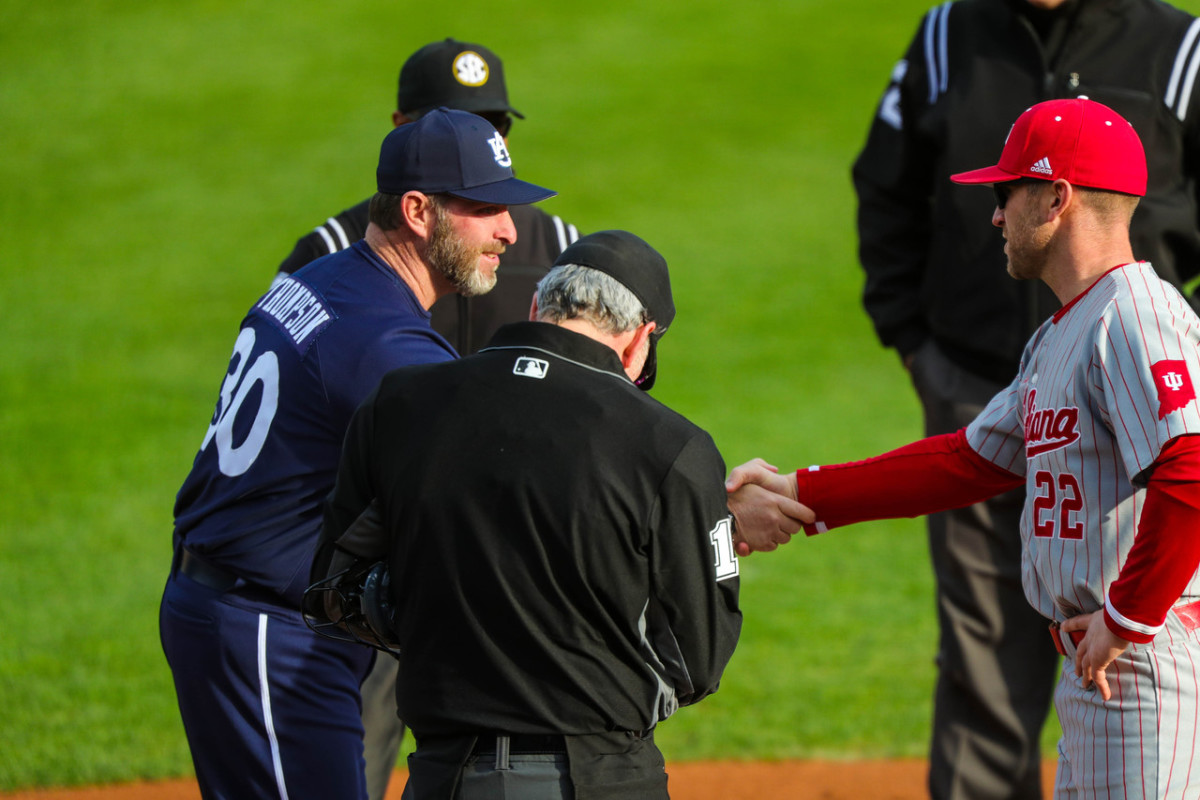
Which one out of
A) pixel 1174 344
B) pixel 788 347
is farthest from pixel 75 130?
pixel 1174 344

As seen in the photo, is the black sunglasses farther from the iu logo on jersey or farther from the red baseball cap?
the iu logo on jersey

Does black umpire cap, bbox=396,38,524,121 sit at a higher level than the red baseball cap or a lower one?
higher

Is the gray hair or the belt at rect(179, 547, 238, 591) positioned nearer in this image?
the gray hair

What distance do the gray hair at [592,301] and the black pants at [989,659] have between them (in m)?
2.29

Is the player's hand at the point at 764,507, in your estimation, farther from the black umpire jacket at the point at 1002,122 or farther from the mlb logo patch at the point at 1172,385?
the black umpire jacket at the point at 1002,122

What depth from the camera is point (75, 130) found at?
68.3 feet

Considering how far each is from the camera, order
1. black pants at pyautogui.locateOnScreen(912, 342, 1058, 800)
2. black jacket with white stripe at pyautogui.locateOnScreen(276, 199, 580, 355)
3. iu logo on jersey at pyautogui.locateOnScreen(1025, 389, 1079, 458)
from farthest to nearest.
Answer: black pants at pyautogui.locateOnScreen(912, 342, 1058, 800)
black jacket with white stripe at pyautogui.locateOnScreen(276, 199, 580, 355)
iu logo on jersey at pyautogui.locateOnScreen(1025, 389, 1079, 458)

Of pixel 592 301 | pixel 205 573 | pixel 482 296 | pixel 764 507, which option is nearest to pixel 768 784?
pixel 764 507

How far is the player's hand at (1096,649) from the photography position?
2.81 metres

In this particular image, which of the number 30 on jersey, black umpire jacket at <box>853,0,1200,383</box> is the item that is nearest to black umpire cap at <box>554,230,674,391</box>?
the number 30 on jersey

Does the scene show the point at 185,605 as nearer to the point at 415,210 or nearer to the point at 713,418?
the point at 415,210

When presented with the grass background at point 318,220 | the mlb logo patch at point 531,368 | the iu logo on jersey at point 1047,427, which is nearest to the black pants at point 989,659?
the grass background at point 318,220

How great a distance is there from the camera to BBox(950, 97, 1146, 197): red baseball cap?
3078mm

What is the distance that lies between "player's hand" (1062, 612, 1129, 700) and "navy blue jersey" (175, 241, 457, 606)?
156 centimetres
